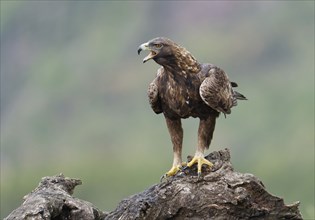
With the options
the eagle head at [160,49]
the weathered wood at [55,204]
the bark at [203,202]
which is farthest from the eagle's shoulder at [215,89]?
the weathered wood at [55,204]

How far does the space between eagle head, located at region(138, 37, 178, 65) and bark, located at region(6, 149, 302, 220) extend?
148 centimetres

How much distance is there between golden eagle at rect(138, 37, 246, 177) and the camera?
6.76m

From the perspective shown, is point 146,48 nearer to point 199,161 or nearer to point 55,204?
point 199,161

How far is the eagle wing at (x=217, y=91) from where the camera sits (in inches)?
267

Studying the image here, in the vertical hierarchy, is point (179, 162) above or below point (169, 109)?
below

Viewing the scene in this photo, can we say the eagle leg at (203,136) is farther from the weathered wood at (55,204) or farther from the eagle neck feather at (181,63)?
the weathered wood at (55,204)

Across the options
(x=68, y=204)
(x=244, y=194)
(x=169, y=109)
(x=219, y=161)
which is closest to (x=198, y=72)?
(x=169, y=109)

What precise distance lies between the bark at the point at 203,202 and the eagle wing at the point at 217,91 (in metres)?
0.76

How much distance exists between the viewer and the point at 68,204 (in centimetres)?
723

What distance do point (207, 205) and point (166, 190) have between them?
20.3 inches

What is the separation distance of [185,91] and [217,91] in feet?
1.28

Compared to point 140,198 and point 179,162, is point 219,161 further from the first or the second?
point 140,198

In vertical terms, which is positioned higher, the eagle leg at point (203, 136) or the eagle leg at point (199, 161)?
the eagle leg at point (203, 136)

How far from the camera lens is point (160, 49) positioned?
6.66 meters
